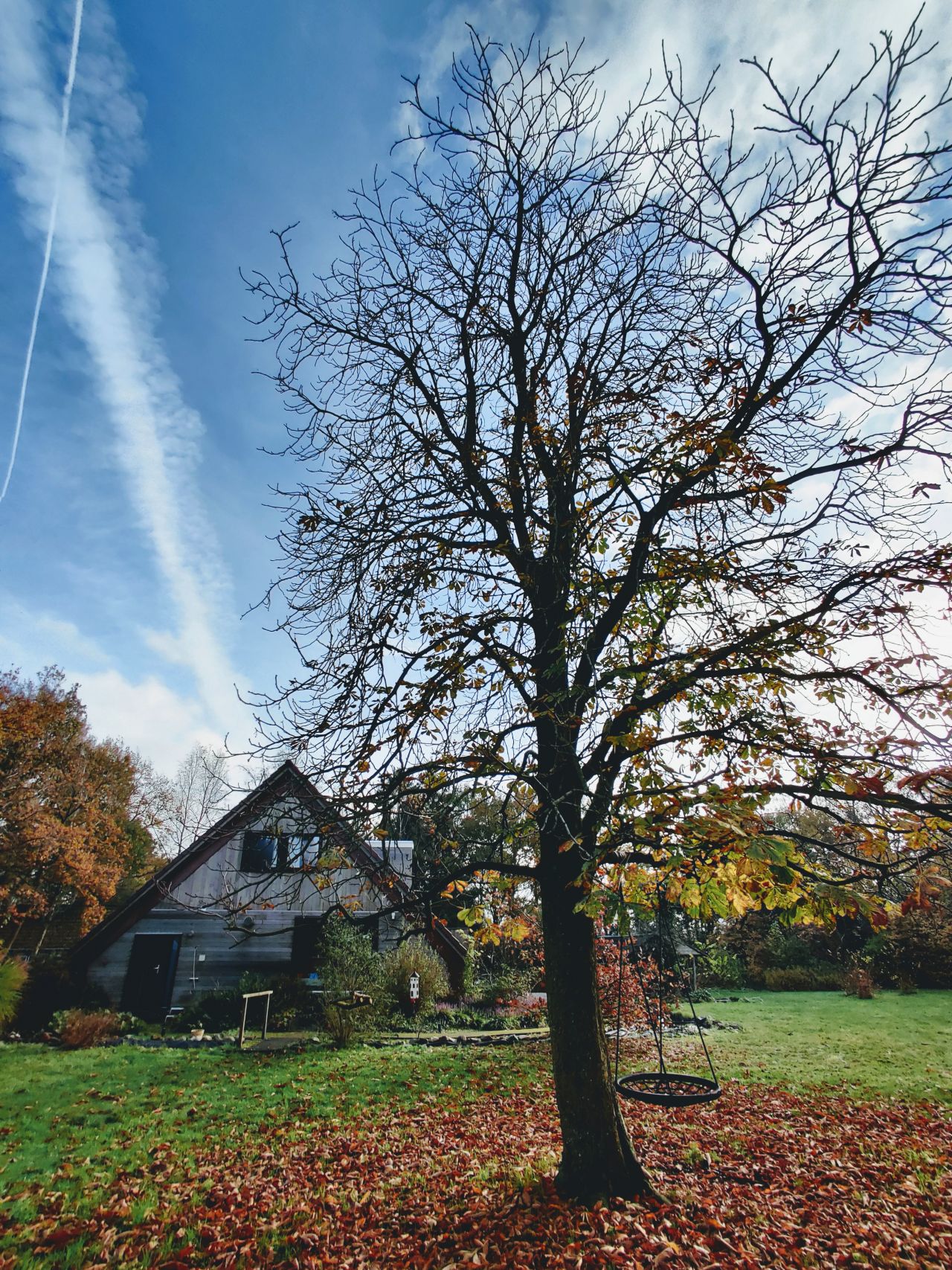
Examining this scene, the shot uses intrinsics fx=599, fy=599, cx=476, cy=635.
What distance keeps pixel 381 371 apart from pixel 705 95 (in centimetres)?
369

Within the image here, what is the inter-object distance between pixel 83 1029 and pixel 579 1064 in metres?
13.3

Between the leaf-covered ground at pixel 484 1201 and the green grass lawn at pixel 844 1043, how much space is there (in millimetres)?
3229

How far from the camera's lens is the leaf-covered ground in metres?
4.32

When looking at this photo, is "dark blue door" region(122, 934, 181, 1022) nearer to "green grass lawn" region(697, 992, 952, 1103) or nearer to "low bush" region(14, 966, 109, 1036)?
"low bush" region(14, 966, 109, 1036)

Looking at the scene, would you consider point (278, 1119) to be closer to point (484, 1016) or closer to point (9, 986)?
point (9, 986)

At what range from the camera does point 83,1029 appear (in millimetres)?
12984

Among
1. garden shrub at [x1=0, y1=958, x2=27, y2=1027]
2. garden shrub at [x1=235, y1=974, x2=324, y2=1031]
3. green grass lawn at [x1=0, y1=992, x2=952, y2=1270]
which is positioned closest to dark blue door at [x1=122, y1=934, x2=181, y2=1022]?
garden shrub at [x1=235, y1=974, x2=324, y2=1031]

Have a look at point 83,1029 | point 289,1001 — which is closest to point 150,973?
point 83,1029

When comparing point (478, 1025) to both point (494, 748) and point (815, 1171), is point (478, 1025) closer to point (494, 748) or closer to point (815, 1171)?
point (815, 1171)

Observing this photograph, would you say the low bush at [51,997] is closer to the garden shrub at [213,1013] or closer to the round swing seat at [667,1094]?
the garden shrub at [213,1013]

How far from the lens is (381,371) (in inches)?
263

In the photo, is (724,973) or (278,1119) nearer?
(278,1119)

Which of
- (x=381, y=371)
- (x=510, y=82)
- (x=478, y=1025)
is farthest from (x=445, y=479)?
(x=478, y=1025)

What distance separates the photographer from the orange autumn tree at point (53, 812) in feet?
84.3
